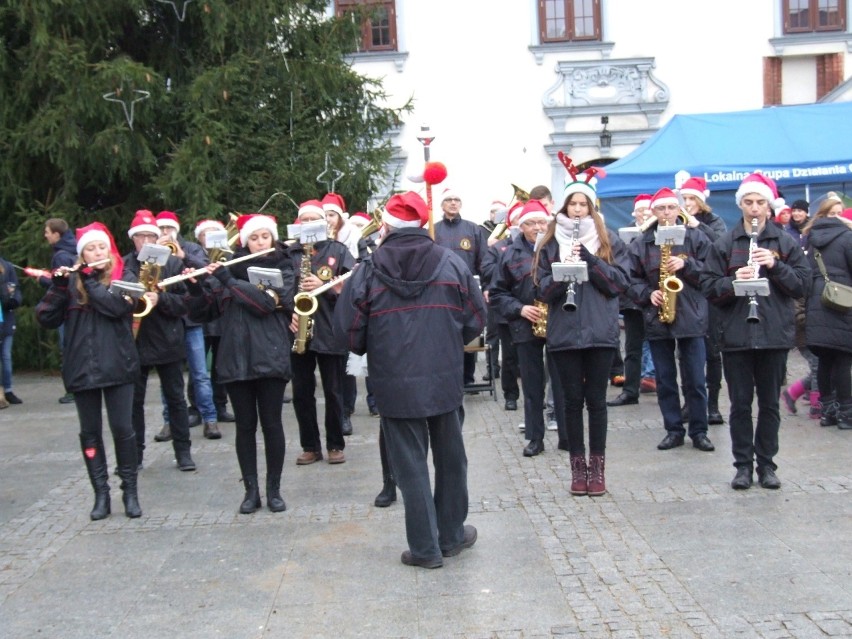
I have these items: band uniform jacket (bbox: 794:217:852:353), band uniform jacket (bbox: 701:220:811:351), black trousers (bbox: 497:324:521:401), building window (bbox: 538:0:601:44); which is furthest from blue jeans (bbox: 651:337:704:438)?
building window (bbox: 538:0:601:44)

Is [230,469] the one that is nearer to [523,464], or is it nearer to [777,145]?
[523,464]

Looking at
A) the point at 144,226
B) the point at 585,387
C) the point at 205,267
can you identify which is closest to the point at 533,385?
the point at 585,387

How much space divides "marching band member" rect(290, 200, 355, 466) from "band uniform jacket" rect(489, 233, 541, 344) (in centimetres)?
117

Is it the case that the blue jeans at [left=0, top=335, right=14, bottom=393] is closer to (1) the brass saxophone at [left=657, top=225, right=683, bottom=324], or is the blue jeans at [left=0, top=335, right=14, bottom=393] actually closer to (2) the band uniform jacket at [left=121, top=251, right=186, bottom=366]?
(2) the band uniform jacket at [left=121, top=251, right=186, bottom=366]

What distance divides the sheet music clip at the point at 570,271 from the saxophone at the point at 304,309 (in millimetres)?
1933

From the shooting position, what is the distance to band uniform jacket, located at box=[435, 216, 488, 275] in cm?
1191

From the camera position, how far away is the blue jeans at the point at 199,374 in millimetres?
9961

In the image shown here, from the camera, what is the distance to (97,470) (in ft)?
23.8

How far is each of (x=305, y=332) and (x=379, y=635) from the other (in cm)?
345

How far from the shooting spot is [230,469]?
28.3 ft

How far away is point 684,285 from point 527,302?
1.19 metres

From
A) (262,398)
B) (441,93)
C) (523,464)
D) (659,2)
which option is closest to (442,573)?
(262,398)

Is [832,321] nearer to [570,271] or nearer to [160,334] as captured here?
[570,271]

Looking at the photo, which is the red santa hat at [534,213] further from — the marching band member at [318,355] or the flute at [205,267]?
the flute at [205,267]
